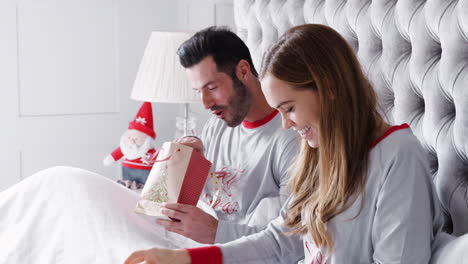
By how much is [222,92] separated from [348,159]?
667mm

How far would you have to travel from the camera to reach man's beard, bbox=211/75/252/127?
1719 mm

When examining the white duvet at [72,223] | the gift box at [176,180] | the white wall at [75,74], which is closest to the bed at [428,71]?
the gift box at [176,180]

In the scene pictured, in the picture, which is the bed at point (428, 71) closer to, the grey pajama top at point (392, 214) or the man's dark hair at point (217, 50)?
the grey pajama top at point (392, 214)

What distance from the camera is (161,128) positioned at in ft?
10.8

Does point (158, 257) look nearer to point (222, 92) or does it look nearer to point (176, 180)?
point (176, 180)

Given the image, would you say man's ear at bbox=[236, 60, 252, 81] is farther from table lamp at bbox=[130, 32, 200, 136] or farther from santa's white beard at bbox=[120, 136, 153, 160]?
→ santa's white beard at bbox=[120, 136, 153, 160]

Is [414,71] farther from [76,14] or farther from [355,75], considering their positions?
[76,14]

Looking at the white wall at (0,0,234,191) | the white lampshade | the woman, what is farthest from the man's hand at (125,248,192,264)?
the white wall at (0,0,234,191)

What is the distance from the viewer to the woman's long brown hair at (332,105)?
113cm

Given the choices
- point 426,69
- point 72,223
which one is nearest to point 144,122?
point 72,223

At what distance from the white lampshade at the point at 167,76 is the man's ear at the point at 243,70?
26.5 inches

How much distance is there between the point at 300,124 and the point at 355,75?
151mm

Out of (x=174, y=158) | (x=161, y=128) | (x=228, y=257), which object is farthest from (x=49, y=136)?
(x=228, y=257)

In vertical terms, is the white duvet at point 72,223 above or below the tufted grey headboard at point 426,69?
below
